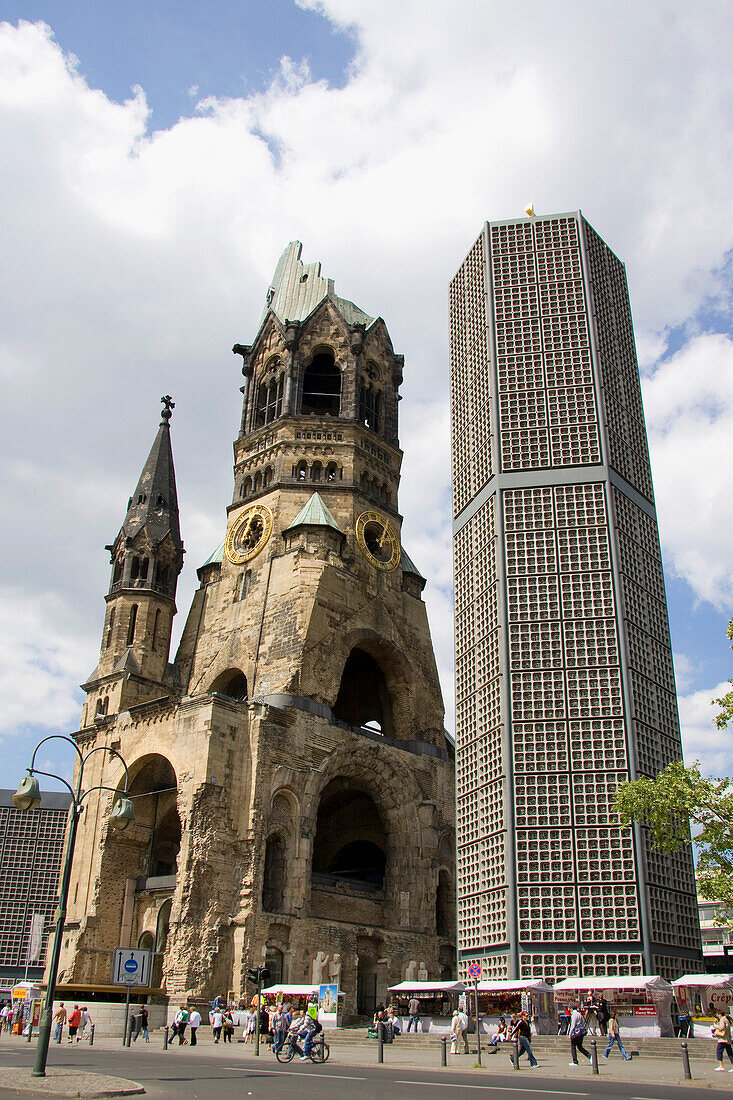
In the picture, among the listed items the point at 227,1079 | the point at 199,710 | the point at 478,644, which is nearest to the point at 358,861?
the point at 199,710

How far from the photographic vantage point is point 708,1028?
25844 mm

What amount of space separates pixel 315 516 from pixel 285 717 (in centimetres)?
1126

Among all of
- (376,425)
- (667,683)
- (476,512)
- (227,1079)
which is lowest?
(227,1079)

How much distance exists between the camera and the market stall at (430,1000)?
103 ft

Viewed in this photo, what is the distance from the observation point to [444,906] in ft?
153

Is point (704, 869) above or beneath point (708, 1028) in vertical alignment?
above

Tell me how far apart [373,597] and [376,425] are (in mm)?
12526

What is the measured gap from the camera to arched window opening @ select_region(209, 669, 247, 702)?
156 feet

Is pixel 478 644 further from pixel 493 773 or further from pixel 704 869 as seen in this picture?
pixel 704 869

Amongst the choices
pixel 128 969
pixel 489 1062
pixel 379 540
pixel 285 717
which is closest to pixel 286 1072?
pixel 489 1062

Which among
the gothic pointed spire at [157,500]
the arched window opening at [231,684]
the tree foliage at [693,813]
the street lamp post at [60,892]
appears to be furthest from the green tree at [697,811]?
the gothic pointed spire at [157,500]

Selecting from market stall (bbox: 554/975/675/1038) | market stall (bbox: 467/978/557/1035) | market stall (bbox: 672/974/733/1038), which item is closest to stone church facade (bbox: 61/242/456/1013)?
Answer: market stall (bbox: 467/978/557/1035)

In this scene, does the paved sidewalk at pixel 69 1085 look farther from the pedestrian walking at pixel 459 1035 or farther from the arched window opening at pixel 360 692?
the arched window opening at pixel 360 692

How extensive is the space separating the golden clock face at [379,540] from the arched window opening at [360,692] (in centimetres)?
533
